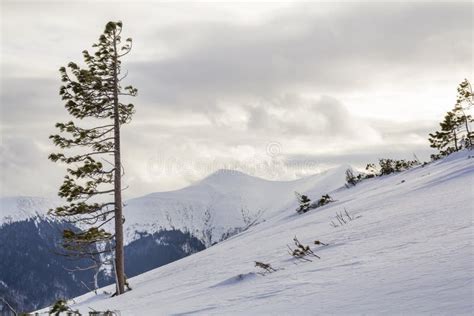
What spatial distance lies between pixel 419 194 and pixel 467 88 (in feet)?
72.2

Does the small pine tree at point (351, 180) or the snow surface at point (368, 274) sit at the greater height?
the small pine tree at point (351, 180)

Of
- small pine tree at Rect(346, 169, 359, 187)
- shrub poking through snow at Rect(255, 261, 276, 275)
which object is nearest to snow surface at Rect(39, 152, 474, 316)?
shrub poking through snow at Rect(255, 261, 276, 275)

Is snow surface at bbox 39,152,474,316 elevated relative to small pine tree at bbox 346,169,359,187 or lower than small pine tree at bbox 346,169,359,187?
lower

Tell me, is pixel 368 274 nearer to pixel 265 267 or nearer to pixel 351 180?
pixel 265 267

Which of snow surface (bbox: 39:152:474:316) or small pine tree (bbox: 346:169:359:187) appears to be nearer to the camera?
snow surface (bbox: 39:152:474:316)

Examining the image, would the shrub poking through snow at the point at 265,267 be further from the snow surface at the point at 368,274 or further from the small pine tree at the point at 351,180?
the small pine tree at the point at 351,180

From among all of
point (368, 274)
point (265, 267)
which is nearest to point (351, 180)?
point (265, 267)

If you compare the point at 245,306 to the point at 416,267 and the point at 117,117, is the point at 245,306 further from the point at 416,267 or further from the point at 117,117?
the point at 117,117

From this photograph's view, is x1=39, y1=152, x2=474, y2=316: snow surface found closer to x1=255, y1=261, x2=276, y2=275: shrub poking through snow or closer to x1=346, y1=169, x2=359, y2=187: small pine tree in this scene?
x1=255, y1=261, x2=276, y2=275: shrub poking through snow

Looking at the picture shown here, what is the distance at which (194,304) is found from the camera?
196 inches

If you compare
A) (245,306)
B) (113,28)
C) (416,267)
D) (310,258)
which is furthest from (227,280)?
(113,28)

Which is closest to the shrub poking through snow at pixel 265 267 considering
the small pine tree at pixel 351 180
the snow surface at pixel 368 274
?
the snow surface at pixel 368 274

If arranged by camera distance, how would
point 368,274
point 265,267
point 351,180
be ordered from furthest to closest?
point 351,180, point 265,267, point 368,274

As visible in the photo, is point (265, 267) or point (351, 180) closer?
point (265, 267)
